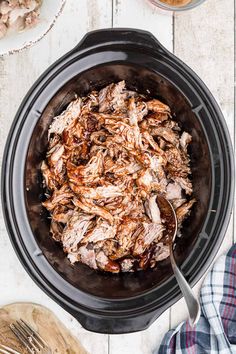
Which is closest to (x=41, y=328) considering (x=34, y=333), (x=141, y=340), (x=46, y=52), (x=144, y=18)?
(x=34, y=333)

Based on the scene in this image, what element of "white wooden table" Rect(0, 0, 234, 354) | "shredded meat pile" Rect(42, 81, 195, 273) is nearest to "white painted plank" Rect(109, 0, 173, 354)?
"white wooden table" Rect(0, 0, 234, 354)

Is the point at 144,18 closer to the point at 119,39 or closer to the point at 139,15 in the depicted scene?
the point at 139,15

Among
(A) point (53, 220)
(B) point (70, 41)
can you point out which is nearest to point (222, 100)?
(B) point (70, 41)

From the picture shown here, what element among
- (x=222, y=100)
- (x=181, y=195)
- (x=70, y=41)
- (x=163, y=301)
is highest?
(x=70, y=41)

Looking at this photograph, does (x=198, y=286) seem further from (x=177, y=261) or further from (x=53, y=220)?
(x=53, y=220)

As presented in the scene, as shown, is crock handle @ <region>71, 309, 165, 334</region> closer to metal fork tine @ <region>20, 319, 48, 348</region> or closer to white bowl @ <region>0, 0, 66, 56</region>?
metal fork tine @ <region>20, 319, 48, 348</region>

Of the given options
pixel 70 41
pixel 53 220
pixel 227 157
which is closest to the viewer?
pixel 227 157

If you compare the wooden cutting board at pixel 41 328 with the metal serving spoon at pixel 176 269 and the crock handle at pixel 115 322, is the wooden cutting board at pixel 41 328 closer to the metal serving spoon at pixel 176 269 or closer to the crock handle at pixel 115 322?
the crock handle at pixel 115 322

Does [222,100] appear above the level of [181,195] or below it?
above
